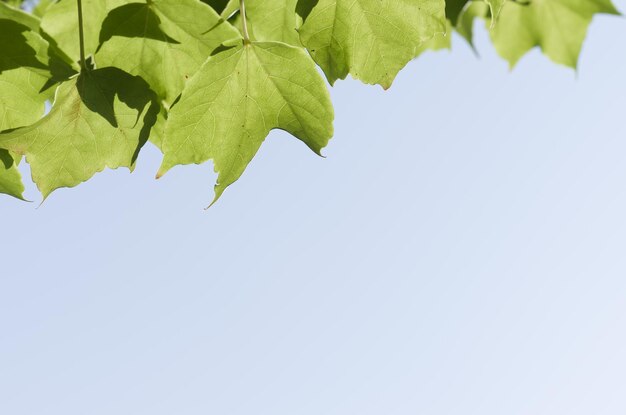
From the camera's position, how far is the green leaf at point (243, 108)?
1075 mm

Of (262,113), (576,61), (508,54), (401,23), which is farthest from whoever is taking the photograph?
(508,54)

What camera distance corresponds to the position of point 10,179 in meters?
1.13

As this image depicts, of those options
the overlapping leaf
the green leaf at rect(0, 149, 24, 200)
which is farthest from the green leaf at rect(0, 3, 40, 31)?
the green leaf at rect(0, 149, 24, 200)

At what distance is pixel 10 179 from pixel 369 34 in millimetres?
657

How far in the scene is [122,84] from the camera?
1062 millimetres

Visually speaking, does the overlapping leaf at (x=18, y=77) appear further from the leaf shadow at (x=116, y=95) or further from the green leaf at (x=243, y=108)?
the green leaf at (x=243, y=108)

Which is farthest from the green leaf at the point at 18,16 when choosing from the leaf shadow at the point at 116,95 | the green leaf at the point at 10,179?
the green leaf at the point at 10,179

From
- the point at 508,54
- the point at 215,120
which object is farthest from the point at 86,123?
the point at 508,54

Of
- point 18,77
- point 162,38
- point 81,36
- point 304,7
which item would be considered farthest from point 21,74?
point 304,7

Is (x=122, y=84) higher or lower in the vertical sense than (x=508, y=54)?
lower

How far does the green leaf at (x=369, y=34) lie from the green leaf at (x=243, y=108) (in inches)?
1.5

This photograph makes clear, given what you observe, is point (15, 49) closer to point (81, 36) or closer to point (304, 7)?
point (81, 36)

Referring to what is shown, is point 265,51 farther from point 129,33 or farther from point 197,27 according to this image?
point 129,33

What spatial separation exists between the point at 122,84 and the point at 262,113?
246 mm
